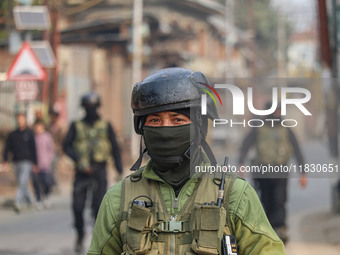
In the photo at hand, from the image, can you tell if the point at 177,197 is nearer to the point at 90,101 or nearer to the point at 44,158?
the point at 90,101

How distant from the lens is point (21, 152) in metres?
13.5

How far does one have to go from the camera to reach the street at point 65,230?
965 cm

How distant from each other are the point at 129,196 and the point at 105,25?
27.3m

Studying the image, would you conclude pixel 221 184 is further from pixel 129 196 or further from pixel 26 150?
pixel 26 150

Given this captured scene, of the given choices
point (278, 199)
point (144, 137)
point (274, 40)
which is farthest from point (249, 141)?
point (274, 40)

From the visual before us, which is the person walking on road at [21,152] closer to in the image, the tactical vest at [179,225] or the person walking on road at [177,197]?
the person walking on road at [177,197]

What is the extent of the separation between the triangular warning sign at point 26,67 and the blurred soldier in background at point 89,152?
195 inches

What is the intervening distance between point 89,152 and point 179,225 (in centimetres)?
596

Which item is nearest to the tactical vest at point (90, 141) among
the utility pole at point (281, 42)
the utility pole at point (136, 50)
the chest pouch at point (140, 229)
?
the chest pouch at point (140, 229)

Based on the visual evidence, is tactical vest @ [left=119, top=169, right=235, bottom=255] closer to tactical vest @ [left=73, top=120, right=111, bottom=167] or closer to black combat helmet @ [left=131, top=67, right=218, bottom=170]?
black combat helmet @ [left=131, top=67, right=218, bottom=170]

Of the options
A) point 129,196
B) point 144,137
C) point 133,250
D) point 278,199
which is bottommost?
point 278,199

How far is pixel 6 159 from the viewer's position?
13.7 metres

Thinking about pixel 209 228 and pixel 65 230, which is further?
pixel 65 230

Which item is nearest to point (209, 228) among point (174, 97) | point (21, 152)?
point (174, 97)
